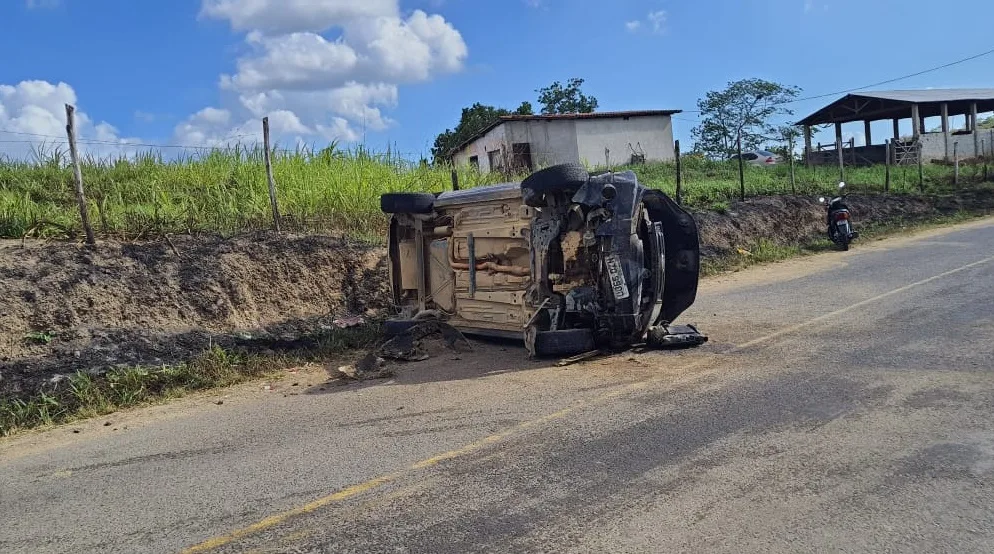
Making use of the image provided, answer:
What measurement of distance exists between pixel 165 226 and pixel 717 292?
26.8 feet

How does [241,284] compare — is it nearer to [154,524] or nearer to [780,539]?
[154,524]

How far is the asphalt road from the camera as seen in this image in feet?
11.0

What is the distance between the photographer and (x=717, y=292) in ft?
36.7

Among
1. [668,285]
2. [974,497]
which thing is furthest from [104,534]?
[668,285]

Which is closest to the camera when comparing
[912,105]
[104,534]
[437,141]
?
[104,534]

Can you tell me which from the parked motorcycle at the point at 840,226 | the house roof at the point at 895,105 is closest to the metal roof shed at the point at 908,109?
the house roof at the point at 895,105

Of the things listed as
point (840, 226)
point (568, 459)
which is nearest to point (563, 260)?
point (568, 459)

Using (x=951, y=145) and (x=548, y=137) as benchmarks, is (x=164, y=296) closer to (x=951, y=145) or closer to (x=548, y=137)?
(x=548, y=137)

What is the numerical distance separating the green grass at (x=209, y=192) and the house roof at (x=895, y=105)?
25856 mm

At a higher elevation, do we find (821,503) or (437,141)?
(437,141)

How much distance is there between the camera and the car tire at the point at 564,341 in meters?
6.89

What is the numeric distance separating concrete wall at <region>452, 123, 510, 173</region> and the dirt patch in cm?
1844

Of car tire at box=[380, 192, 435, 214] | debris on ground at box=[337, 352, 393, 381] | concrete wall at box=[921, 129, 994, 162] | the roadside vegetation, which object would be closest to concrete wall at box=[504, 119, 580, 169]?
the roadside vegetation

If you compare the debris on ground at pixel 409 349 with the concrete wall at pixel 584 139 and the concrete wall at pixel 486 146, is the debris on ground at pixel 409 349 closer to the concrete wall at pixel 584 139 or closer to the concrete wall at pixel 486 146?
the concrete wall at pixel 486 146
